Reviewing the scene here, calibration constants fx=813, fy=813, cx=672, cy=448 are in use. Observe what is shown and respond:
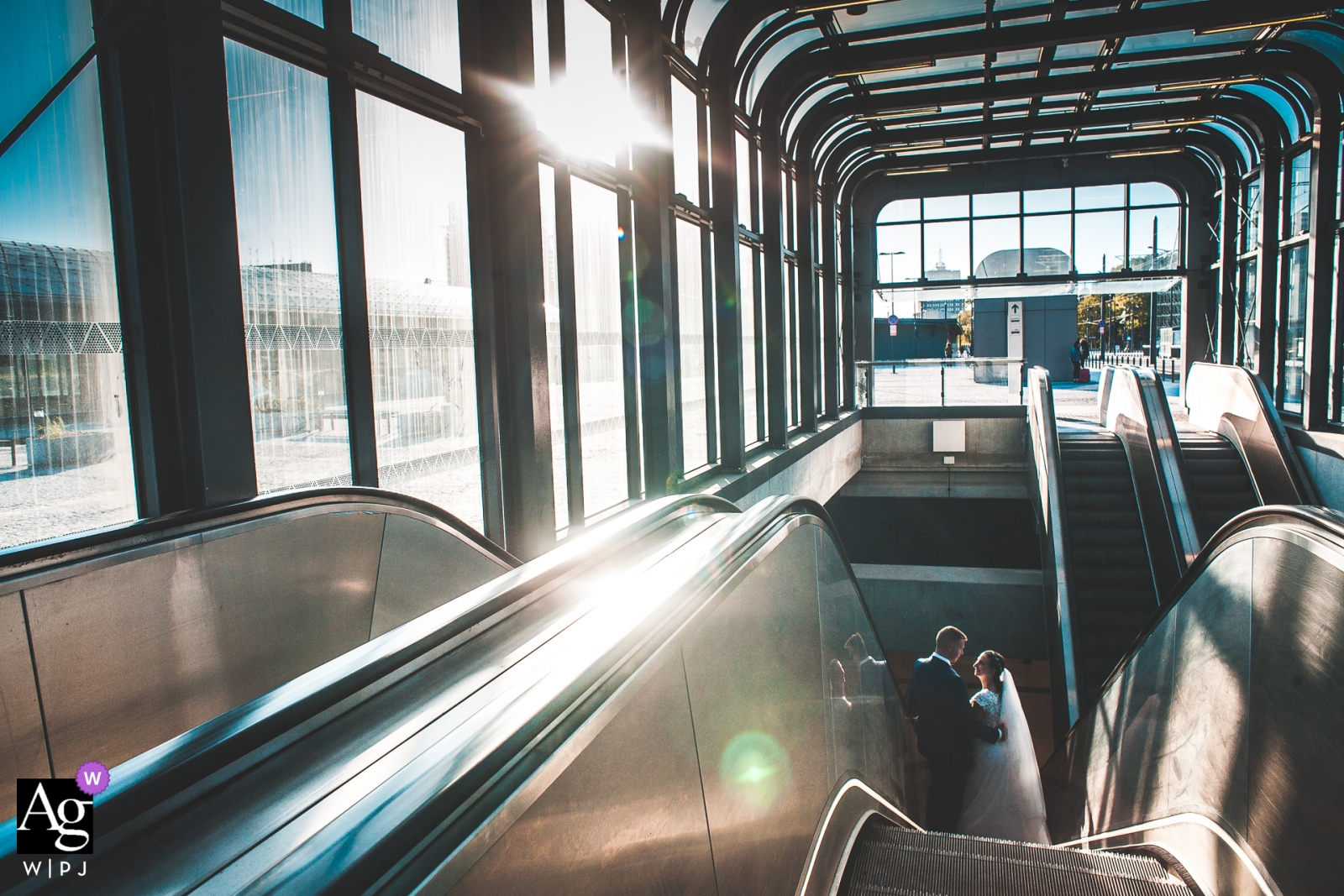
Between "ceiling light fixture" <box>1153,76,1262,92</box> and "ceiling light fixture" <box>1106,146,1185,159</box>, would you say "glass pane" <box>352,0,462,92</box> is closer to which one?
"ceiling light fixture" <box>1153,76,1262,92</box>

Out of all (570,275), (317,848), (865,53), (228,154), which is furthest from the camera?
(865,53)

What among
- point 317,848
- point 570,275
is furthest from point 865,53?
point 317,848

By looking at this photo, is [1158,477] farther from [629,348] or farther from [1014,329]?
[1014,329]

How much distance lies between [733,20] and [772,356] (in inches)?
188

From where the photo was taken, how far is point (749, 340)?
38.7ft

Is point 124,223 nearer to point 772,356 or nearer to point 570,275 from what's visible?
point 570,275

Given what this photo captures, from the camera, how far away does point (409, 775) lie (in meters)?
1.17

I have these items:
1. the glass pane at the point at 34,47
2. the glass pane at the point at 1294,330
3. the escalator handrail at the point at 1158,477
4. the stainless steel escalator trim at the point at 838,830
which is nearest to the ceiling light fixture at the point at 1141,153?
the glass pane at the point at 1294,330

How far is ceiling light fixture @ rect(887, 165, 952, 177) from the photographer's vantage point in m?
19.3

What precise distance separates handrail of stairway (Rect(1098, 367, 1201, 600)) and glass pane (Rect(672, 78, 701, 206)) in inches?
262

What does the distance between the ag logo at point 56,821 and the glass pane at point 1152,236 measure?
2196 cm

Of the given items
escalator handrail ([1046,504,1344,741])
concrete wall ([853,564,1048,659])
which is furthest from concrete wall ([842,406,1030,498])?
escalator handrail ([1046,504,1344,741])

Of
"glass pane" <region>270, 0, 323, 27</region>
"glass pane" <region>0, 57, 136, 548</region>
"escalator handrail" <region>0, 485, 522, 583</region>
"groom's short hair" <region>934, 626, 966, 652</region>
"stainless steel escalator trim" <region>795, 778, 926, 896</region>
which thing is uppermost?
"glass pane" <region>270, 0, 323, 27</region>

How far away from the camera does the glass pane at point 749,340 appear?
11.5 metres
